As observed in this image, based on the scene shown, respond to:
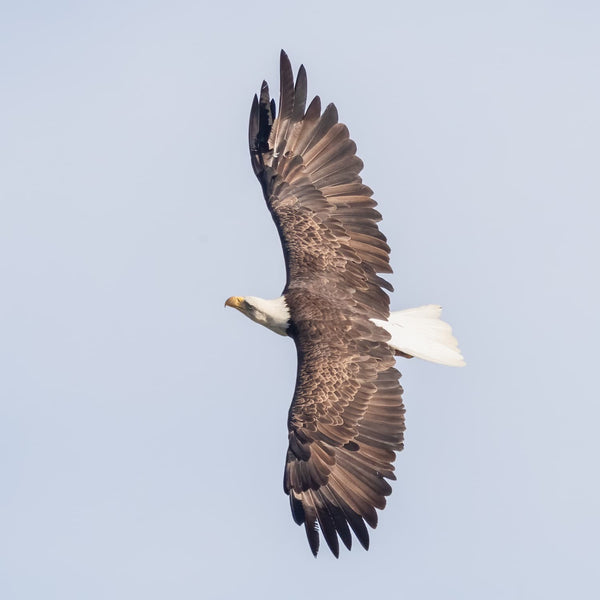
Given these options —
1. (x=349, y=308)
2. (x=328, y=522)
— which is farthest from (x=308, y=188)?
(x=328, y=522)

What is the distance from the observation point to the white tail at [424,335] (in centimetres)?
1435

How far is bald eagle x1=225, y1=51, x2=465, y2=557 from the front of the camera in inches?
524

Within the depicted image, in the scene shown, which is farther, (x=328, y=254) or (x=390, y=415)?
(x=328, y=254)

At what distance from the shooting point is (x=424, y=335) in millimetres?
14625

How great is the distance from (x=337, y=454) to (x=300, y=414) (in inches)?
20.3

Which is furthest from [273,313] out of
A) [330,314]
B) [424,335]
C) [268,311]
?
[424,335]

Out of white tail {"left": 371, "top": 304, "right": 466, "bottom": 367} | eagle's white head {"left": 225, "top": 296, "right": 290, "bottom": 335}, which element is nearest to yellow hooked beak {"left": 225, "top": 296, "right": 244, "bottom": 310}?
eagle's white head {"left": 225, "top": 296, "right": 290, "bottom": 335}

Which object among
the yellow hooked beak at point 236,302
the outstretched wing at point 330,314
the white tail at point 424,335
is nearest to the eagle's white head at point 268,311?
the yellow hooked beak at point 236,302

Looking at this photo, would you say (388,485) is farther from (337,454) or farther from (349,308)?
(349,308)

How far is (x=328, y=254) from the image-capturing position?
1466 cm

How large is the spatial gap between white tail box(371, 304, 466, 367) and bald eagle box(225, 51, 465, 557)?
1 cm

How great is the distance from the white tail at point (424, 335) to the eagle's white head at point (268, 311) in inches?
35.8

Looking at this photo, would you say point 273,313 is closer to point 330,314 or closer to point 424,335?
point 330,314

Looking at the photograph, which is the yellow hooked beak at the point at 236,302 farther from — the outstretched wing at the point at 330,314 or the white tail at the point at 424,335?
the white tail at the point at 424,335
